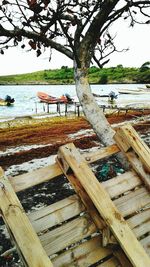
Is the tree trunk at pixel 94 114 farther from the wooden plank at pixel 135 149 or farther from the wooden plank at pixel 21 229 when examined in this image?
the wooden plank at pixel 21 229

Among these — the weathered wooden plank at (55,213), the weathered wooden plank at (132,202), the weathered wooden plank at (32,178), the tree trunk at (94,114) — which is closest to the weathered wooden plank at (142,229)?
the weathered wooden plank at (132,202)

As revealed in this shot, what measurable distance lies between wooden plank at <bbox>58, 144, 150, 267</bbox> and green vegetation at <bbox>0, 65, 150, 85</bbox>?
11064 cm

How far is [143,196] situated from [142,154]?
0.40m

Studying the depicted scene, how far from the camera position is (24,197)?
20.0 feet

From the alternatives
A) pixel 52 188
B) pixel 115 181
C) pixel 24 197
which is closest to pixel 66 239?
pixel 115 181

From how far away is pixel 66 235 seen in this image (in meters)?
2.55

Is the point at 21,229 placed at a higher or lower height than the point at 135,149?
lower

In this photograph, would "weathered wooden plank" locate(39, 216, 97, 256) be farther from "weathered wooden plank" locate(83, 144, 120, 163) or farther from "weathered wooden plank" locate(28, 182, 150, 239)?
"weathered wooden plank" locate(83, 144, 120, 163)

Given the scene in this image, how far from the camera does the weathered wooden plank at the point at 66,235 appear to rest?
97.2 inches

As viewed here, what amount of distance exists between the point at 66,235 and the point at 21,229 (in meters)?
0.55

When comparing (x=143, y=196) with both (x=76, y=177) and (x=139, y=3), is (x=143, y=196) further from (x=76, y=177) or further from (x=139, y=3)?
(x=139, y=3)

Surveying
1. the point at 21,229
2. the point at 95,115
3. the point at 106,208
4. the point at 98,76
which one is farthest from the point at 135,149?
the point at 98,76

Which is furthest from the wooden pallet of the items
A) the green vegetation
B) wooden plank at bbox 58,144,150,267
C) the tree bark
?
the green vegetation

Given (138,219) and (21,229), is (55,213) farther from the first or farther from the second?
(138,219)
